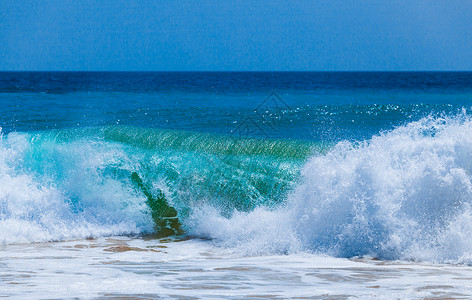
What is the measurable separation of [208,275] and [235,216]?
2.17 meters

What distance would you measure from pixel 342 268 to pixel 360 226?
34.2 inches

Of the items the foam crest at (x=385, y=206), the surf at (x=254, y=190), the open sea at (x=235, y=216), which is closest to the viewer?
the open sea at (x=235, y=216)

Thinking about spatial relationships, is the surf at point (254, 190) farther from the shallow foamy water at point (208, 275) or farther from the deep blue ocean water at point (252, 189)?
the shallow foamy water at point (208, 275)

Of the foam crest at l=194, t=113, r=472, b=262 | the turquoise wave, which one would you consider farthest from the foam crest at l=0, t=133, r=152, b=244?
the foam crest at l=194, t=113, r=472, b=262

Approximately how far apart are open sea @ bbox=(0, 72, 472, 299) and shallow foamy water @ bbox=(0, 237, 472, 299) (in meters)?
0.02

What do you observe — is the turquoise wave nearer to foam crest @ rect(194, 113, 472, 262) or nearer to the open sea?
Result: the open sea

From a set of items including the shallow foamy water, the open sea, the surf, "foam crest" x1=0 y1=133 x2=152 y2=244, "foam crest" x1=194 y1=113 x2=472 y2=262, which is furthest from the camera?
"foam crest" x1=0 y1=133 x2=152 y2=244

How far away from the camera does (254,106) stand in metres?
22.7

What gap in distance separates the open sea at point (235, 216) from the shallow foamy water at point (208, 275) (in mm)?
20

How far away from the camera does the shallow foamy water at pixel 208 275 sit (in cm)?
499

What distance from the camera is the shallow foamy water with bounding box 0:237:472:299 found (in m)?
4.99

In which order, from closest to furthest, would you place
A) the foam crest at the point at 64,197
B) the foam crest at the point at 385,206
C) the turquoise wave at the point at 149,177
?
the foam crest at the point at 385,206, the foam crest at the point at 64,197, the turquoise wave at the point at 149,177

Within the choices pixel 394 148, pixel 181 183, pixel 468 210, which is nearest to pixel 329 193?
pixel 394 148

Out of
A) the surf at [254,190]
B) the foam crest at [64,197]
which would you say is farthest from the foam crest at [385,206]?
the foam crest at [64,197]
